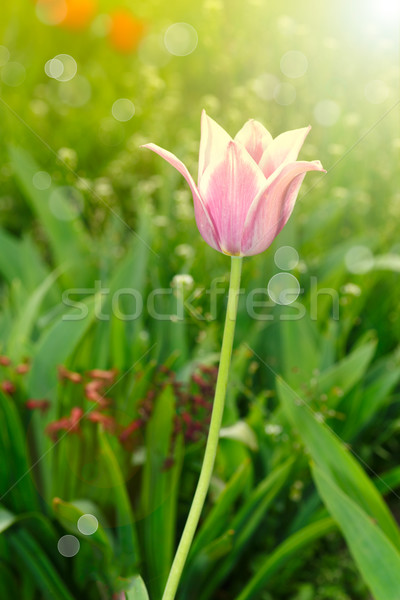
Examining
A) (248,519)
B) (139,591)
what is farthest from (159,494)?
(139,591)

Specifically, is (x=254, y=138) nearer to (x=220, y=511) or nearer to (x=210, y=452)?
(x=210, y=452)

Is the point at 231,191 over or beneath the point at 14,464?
over

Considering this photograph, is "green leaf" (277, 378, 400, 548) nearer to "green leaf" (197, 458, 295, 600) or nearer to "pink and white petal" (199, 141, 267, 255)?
"green leaf" (197, 458, 295, 600)

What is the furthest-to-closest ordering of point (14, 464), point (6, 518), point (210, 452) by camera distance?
point (14, 464), point (6, 518), point (210, 452)

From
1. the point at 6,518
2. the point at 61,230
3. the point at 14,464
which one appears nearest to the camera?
the point at 6,518

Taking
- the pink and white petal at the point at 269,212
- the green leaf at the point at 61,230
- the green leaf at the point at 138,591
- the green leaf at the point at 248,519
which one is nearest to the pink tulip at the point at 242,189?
the pink and white petal at the point at 269,212

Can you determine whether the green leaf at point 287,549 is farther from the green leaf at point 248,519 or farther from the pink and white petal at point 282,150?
the pink and white petal at point 282,150

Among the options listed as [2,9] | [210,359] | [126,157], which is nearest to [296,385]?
[210,359]
